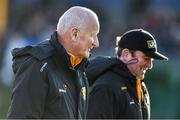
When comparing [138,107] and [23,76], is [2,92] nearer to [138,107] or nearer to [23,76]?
[138,107]

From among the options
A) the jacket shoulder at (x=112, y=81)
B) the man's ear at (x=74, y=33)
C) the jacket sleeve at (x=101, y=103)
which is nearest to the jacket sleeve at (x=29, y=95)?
the man's ear at (x=74, y=33)

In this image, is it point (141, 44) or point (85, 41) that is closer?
point (85, 41)

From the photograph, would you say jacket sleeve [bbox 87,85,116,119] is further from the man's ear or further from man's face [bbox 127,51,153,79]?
the man's ear

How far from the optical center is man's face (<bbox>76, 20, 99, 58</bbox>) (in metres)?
6.93

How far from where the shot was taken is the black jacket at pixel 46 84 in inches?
258

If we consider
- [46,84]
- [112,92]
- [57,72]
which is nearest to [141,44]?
[112,92]

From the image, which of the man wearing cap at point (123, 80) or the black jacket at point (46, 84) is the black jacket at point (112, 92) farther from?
the black jacket at point (46, 84)

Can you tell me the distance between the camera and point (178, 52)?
1683cm

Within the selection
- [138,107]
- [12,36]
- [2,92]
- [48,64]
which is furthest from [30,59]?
[12,36]

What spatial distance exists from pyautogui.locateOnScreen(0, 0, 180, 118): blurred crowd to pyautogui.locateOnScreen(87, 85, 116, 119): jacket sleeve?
583 cm

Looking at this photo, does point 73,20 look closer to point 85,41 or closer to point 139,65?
point 85,41

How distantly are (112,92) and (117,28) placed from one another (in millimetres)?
11082

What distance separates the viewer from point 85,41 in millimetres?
6957

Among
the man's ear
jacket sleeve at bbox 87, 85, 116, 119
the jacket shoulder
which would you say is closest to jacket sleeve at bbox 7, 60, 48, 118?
the man's ear
